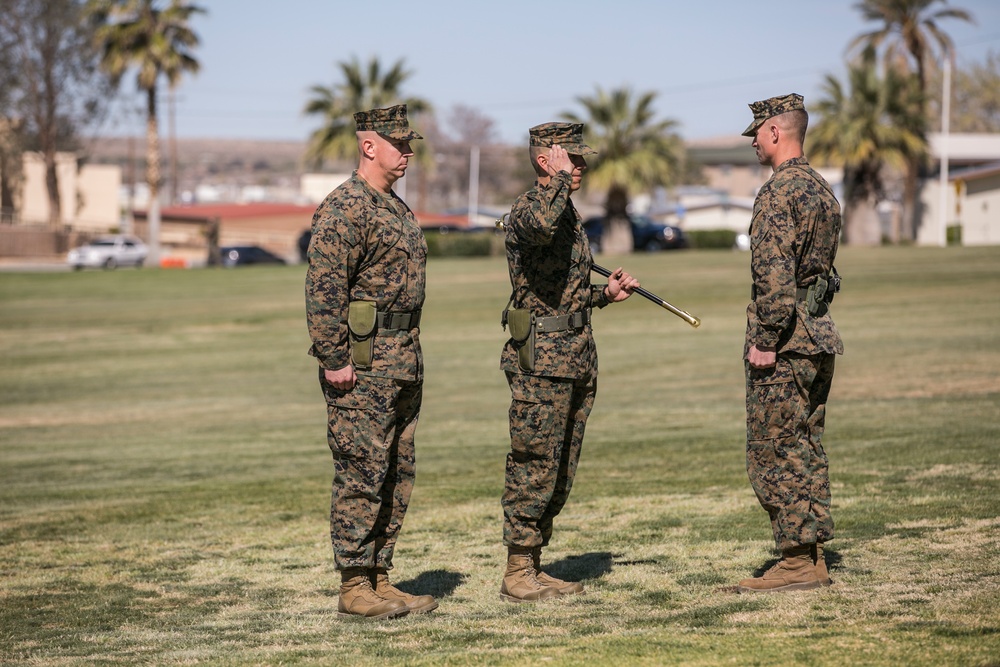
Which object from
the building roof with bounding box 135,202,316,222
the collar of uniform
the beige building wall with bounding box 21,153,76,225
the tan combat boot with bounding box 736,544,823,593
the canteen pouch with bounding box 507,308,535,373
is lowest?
the tan combat boot with bounding box 736,544,823,593

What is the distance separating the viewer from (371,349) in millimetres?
5746

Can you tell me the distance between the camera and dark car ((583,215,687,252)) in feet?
180

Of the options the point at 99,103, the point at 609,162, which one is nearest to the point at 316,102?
the point at 609,162

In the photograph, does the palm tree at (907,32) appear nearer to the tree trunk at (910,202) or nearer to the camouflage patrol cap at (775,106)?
the tree trunk at (910,202)

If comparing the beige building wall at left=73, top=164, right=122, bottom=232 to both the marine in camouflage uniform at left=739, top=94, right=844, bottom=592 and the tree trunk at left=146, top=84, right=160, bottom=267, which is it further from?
the marine in camouflage uniform at left=739, top=94, right=844, bottom=592

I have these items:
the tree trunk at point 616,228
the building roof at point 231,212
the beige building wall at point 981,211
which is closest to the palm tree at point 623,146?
the tree trunk at point 616,228

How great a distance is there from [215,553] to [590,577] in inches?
99.2

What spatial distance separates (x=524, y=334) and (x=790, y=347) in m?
1.26

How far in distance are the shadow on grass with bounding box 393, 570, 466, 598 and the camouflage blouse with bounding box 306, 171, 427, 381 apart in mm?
1238

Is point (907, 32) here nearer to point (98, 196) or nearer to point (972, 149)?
point (972, 149)

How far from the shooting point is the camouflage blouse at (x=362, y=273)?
5684mm

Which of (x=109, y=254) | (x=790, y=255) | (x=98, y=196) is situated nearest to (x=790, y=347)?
(x=790, y=255)

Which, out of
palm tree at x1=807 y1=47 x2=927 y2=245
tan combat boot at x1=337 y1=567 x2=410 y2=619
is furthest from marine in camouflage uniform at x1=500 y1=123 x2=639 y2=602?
palm tree at x1=807 y1=47 x2=927 y2=245

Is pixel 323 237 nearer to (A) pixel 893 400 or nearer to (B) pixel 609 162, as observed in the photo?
(A) pixel 893 400
